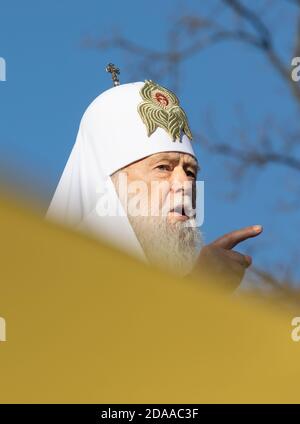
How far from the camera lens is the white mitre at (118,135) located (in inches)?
130

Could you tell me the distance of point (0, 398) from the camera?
1.09 m

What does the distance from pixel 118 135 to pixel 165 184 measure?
1.54 ft

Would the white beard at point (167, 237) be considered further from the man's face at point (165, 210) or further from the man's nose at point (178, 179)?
the man's nose at point (178, 179)

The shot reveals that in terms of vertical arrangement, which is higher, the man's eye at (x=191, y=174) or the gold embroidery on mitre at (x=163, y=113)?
the gold embroidery on mitre at (x=163, y=113)

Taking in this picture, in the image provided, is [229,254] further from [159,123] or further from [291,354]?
[291,354]

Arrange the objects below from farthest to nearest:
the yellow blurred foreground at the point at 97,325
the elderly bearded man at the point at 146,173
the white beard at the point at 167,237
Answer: the white beard at the point at 167,237, the elderly bearded man at the point at 146,173, the yellow blurred foreground at the point at 97,325

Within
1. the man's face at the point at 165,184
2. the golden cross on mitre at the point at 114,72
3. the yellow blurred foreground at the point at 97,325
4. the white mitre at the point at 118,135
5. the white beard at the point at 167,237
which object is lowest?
the yellow blurred foreground at the point at 97,325

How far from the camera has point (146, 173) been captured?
324 cm

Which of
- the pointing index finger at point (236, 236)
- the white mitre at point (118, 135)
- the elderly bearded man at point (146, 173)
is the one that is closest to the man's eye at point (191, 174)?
the elderly bearded man at point (146, 173)

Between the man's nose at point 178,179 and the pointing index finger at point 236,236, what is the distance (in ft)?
1.53

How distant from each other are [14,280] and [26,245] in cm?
4

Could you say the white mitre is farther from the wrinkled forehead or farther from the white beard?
the white beard

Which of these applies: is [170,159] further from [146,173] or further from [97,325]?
[97,325]

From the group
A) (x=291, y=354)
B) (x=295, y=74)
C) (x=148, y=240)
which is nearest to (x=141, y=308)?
(x=291, y=354)
